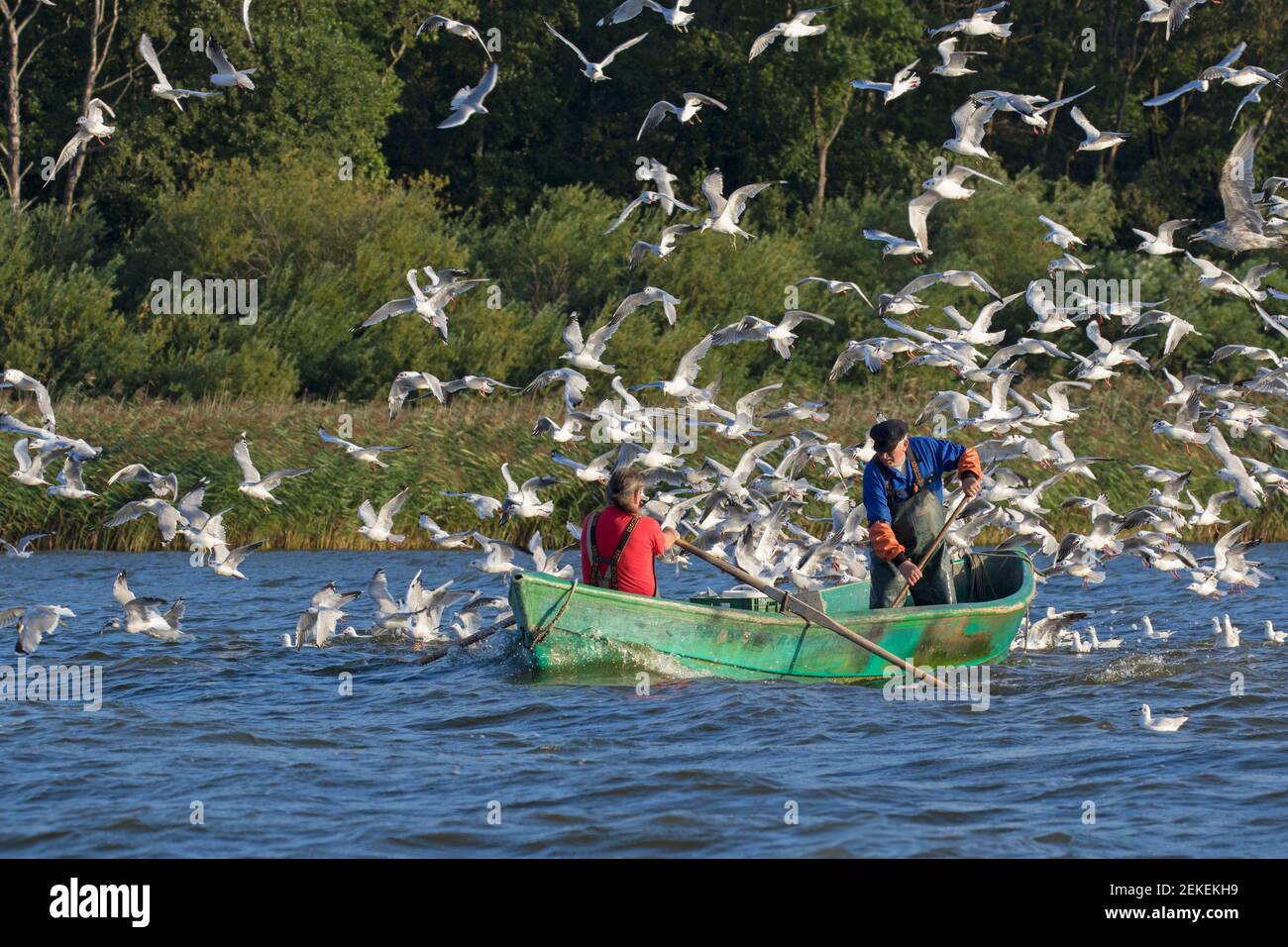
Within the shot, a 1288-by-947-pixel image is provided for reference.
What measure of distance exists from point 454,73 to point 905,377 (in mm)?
22799

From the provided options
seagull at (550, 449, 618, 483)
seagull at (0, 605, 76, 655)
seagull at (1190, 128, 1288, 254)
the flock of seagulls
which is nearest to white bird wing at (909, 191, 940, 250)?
the flock of seagulls

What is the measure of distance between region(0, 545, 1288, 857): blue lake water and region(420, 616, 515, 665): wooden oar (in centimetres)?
11

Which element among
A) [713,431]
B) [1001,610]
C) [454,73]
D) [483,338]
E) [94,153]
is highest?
[454,73]

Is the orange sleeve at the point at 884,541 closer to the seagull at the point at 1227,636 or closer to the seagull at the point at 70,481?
the seagull at the point at 1227,636

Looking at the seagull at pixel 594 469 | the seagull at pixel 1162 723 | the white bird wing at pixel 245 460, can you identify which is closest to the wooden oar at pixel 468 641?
the white bird wing at pixel 245 460

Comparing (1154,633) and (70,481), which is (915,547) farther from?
(70,481)

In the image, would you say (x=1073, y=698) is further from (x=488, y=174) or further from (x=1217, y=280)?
(x=488, y=174)

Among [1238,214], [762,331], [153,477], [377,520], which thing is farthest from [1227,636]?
[153,477]

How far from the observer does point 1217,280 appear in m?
20.8

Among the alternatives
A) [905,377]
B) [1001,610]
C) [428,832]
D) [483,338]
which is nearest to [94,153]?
[483,338]

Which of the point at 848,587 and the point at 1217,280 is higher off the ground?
the point at 1217,280

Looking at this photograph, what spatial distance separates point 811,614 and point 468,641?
8.78 feet

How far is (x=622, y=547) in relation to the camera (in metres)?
14.6

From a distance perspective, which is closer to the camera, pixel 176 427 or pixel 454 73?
pixel 176 427
